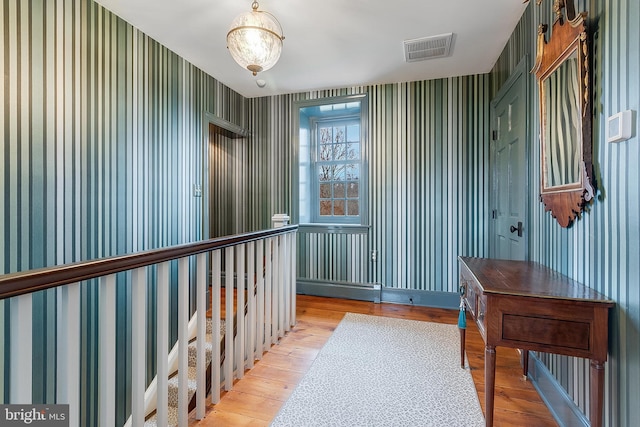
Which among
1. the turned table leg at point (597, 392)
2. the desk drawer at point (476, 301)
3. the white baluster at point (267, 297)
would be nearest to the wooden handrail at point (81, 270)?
the white baluster at point (267, 297)

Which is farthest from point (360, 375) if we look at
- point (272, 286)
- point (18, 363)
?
point (18, 363)

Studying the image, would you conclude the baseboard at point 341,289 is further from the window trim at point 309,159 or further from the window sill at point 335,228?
the window trim at point 309,159

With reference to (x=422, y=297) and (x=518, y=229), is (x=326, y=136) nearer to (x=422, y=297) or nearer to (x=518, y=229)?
(x=422, y=297)

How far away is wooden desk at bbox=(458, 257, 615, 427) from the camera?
1193 mm

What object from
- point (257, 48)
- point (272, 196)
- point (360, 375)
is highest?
point (257, 48)

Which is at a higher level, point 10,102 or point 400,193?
point 10,102

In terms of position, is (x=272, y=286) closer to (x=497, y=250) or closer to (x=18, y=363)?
(x=18, y=363)

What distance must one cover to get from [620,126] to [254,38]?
1.87 m

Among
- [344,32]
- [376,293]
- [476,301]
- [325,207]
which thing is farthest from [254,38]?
[376,293]

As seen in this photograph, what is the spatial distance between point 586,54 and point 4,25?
2.99m

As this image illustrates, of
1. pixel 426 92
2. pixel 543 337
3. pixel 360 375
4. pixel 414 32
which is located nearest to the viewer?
pixel 543 337

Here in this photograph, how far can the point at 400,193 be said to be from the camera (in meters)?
3.63

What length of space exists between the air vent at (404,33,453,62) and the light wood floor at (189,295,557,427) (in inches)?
102

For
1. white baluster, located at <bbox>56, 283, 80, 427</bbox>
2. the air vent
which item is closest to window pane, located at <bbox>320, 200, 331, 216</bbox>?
the air vent
